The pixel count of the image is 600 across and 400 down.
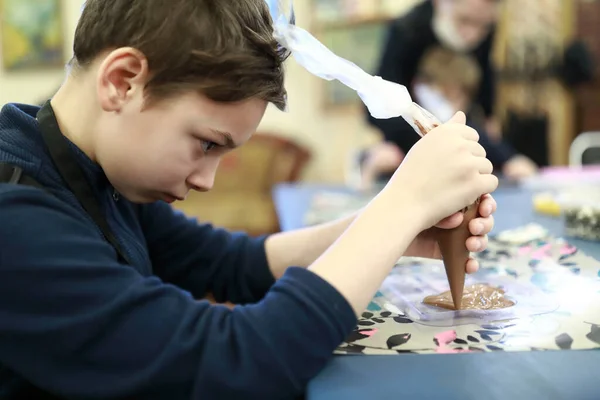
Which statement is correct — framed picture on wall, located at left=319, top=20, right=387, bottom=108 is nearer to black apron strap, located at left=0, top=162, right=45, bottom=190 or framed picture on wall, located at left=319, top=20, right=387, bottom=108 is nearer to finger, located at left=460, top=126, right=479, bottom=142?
finger, located at left=460, top=126, right=479, bottom=142

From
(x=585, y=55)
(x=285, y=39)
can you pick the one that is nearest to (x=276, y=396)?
(x=285, y=39)

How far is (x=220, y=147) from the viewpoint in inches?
28.0

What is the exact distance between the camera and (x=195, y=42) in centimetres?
64

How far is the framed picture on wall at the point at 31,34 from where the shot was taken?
3.51 metres

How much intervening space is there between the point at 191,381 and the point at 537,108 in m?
3.40

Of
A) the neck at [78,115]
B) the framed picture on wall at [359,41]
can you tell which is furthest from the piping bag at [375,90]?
the framed picture on wall at [359,41]

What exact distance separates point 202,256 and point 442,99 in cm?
113

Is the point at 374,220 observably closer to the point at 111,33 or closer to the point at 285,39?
the point at 285,39

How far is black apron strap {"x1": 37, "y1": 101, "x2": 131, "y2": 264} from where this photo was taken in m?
0.69

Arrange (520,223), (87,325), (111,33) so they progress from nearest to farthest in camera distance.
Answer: (87,325) → (111,33) → (520,223)

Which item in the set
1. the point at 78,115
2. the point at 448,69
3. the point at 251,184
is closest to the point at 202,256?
the point at 78,115

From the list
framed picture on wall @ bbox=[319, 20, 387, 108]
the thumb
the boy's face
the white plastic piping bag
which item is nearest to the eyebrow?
the boy's face

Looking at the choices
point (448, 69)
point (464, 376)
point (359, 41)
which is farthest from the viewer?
point (359, 41)

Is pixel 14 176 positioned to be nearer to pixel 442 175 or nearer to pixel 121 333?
pixel 121 333
